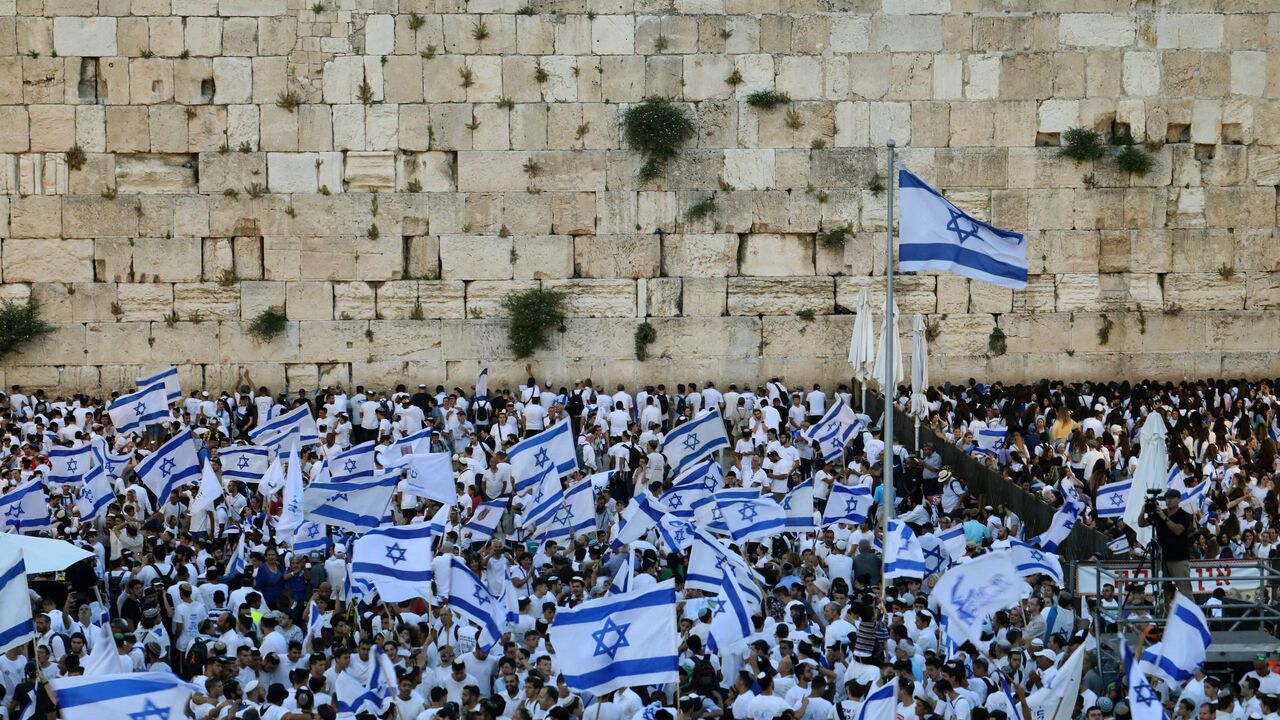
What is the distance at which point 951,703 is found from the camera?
1195cm

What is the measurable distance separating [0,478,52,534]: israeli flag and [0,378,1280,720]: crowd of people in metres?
0.56

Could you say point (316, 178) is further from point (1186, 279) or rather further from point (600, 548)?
point (1186, 279)

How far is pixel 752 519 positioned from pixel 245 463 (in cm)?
634

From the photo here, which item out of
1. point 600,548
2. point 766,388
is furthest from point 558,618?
point 766,388

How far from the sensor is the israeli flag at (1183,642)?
37.4 feet

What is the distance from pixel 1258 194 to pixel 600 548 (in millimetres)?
15437

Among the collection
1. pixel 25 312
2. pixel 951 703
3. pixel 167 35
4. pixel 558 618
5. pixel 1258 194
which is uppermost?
pixel 167 35

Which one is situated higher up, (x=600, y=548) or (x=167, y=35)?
(x=167, y=35)

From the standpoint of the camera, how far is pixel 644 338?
26703mm

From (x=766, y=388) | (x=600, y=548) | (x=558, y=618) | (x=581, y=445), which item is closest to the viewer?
(x=558, y=618)

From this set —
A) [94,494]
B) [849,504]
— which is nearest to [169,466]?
[94,494]

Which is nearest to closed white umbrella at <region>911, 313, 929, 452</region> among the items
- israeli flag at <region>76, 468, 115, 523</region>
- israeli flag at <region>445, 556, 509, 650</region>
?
israeli flag at <region>445, 556, 509, 650</region>

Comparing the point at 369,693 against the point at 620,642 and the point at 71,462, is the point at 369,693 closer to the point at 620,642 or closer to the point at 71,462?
the point at 620,642

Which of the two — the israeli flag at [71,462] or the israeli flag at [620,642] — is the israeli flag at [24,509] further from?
the israeli flag at [620,642]
